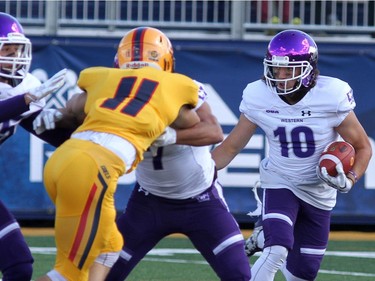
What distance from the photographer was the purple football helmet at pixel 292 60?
6.26 metres

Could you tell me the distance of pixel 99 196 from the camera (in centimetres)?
460

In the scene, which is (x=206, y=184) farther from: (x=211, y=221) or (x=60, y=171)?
(x=60, y=171)

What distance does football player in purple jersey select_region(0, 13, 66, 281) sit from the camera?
17.2 feet

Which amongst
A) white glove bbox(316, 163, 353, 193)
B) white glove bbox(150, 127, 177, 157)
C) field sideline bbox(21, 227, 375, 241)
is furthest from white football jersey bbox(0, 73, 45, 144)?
field sideline bbox(21, 227, 375, 241)

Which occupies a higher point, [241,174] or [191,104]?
[191,104]

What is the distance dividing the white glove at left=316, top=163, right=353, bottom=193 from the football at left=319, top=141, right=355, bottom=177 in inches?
0.8

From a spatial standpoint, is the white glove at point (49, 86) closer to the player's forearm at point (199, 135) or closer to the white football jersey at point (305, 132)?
the player's forearm at point (199, 135)

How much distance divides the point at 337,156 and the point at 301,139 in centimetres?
30

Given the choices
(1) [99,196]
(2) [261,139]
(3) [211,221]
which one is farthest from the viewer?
(2) [261,139]

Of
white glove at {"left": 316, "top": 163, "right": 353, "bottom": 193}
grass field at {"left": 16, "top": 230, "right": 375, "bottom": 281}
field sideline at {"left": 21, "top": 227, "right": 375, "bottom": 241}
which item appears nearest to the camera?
white glove at {"left": 316, "top": 163, "right": 353, "bottom": 193}

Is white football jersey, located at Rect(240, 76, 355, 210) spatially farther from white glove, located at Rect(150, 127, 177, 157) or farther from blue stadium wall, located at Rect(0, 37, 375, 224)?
blue stadium wall, located at Rect(0, 37, 375, 224)

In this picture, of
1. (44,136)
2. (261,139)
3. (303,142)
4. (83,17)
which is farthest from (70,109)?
(83,17)

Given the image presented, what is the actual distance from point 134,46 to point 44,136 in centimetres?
73

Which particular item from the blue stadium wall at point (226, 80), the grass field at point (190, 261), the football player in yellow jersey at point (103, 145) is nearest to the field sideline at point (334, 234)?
the grass field at point (190, 261)
